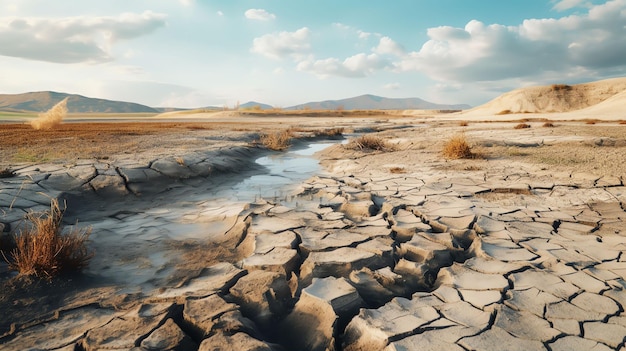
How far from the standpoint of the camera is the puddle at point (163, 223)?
2.63 meters

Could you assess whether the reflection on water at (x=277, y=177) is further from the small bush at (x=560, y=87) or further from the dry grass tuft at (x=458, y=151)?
the small bush at (x=560, y=87)

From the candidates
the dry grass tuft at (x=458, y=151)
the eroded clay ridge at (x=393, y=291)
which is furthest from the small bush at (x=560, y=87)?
the eroded clay ridge at (x=393, y=291)

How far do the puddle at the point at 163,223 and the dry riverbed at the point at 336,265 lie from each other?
22mm

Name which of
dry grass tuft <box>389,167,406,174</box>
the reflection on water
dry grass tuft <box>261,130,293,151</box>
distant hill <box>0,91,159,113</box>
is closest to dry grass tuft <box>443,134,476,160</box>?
dry grass tuft <box>389,167,406,174</box>

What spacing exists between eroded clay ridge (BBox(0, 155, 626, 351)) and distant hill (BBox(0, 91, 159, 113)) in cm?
14477

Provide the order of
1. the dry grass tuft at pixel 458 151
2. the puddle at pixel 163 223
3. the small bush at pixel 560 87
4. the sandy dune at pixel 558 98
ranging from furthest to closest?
the small bush at pixel 560 87, the sandy dune at pixel 558 98, the dry grass tuft at pixel 458 151, the puddle at pixel 163 223

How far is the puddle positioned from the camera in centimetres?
263

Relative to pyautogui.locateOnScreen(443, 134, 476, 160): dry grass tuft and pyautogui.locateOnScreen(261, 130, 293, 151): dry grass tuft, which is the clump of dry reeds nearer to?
pyautogui.locateOnScreen(261, 130, 293, 151): dry grass tuft

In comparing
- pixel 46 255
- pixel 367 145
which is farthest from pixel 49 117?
pixel 46 255

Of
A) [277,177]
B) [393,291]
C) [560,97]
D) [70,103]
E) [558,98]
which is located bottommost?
[393,291]

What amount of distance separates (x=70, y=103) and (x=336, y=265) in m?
165

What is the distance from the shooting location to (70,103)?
136 m

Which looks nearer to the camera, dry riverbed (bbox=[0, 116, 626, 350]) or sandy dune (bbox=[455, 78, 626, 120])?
dry riverbed (bbox=[0, 116, 626, 350])

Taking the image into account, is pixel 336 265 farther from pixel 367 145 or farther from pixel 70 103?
pixel 70 103
